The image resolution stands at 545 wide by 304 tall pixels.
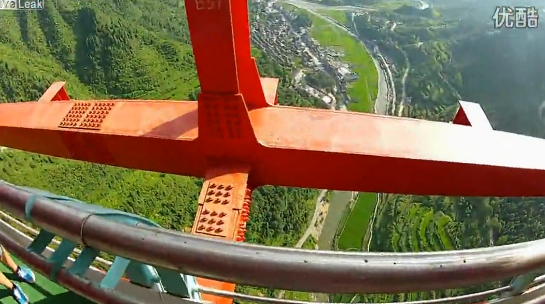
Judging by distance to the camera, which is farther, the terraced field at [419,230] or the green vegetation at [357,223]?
the green vegetation at [357,223]

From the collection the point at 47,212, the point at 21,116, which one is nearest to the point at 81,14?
the point at 21,116

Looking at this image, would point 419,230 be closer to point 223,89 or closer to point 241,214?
point 241,214

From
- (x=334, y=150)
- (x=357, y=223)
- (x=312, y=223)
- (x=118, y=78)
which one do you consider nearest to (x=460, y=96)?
(x=357, y=223)

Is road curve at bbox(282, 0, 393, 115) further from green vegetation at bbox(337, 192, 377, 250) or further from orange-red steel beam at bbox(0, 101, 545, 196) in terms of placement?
orange-red steel beam at bbox(0, 101, 545, 196)

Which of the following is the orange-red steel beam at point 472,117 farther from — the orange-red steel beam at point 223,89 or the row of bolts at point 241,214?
the row of bolts at point 241,214

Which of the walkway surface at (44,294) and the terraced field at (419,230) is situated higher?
the walkway surface at (44,294)

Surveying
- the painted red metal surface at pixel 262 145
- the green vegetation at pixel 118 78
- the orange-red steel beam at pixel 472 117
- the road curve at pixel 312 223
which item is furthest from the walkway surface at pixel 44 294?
the road curve at pixel 312 223
